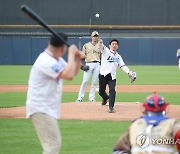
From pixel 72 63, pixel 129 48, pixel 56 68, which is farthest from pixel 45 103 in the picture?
pixel 129 48

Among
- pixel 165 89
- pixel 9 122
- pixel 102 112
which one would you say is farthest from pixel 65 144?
pixel 165 89

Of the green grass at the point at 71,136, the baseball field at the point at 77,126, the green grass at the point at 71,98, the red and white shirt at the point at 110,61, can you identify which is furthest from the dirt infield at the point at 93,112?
the green grass at the point at 71,98

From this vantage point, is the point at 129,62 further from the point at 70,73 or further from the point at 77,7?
the point at 70,73

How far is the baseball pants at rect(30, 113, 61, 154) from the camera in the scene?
6.76m

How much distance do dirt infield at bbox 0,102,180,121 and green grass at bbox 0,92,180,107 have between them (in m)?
2.01

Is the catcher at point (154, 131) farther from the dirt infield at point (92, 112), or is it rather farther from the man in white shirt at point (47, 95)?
the dirt infield at point (92, 112)

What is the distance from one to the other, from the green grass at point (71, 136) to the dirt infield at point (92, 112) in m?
0.77

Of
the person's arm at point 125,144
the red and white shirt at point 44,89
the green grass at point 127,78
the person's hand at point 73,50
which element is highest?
the person's hand at point 73,50

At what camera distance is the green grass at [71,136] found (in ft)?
30.5

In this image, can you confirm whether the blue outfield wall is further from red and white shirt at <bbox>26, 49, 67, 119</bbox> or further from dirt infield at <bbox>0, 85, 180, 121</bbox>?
red and white shirt at <bbox>26, 49, 67, 119</bbox>

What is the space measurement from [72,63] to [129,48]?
3856cm

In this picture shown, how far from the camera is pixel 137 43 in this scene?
147ft

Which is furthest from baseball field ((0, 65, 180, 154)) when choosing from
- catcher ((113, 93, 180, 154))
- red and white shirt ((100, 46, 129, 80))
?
catcher ((113, 93, 180, 154))

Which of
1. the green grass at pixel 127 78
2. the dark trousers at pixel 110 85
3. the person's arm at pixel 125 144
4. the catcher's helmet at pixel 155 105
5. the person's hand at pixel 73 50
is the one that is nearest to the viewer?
the catcher's helmet at pixel 155 105
